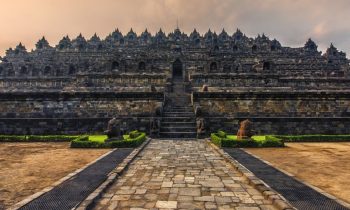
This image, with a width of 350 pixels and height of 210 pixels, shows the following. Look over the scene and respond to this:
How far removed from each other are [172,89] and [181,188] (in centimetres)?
2188

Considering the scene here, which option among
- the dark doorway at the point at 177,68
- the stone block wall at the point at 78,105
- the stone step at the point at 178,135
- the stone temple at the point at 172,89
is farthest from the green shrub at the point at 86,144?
the dark doorway at the point at 177,68

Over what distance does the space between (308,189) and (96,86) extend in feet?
84.3

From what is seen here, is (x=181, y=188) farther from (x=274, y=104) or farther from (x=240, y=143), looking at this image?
(x=274, y=104)

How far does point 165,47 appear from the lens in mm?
47250

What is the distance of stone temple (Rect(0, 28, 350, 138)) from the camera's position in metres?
18.8

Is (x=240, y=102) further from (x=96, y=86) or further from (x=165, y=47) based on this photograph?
(x=165, y=47)

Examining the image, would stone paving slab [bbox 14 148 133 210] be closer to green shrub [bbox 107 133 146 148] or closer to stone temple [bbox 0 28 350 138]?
green shrub [bbox 107 133 146 148]

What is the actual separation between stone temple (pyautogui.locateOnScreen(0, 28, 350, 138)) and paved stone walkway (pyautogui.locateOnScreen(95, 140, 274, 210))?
8307 millimetres

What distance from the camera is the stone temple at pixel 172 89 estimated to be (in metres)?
18.8

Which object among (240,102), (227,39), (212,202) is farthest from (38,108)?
(227,39)

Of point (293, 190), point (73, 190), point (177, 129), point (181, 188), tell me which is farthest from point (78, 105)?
point (293, 190)

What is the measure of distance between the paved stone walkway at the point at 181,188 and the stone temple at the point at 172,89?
8307 mm

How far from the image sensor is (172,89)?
28.1 m

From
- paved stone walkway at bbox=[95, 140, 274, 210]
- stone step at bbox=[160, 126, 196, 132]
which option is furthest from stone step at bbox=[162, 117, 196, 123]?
paved stone walkway at bbox=[95, 140, 274, 210]
